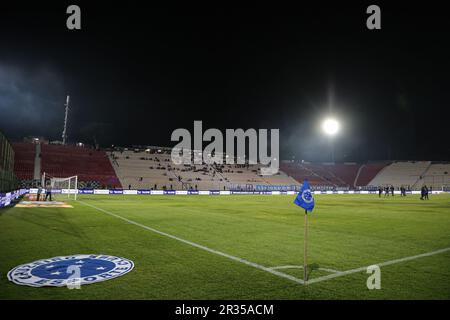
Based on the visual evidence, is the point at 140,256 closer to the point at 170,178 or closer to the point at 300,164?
the point at 170,178

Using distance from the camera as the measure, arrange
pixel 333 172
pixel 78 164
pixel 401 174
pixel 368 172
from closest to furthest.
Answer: pixel 78 164
pixel 401 174
pixel 368 172
pixel 333 172

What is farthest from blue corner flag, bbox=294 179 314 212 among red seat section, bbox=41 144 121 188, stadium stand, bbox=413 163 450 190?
stadium stand, bbox=413 163 450 190

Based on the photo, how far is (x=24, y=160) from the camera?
2482 inches

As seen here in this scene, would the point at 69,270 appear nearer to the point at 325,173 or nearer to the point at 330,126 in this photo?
the point at 330,126

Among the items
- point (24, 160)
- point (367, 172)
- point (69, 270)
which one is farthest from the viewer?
point (367, 172)

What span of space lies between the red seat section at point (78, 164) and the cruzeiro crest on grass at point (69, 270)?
58765 millimetres

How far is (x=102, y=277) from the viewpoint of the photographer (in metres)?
6.20

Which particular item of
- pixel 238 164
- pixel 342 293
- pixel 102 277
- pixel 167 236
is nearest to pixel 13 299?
pixel 102 277

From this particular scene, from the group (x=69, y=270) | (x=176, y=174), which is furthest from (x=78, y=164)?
(x=69, y=270)

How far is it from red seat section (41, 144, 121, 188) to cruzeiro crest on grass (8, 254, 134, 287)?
193 feet

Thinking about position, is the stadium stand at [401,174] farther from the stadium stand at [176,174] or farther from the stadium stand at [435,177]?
the stadium stand at [176,174]

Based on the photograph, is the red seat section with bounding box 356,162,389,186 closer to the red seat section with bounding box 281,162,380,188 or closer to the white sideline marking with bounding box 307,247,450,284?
the red seat section with bounding box 281,162,380,188

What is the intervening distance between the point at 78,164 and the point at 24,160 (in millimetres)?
10113

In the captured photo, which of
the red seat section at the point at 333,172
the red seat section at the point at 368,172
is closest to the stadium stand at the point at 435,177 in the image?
the red seat section at the point at 368,172
